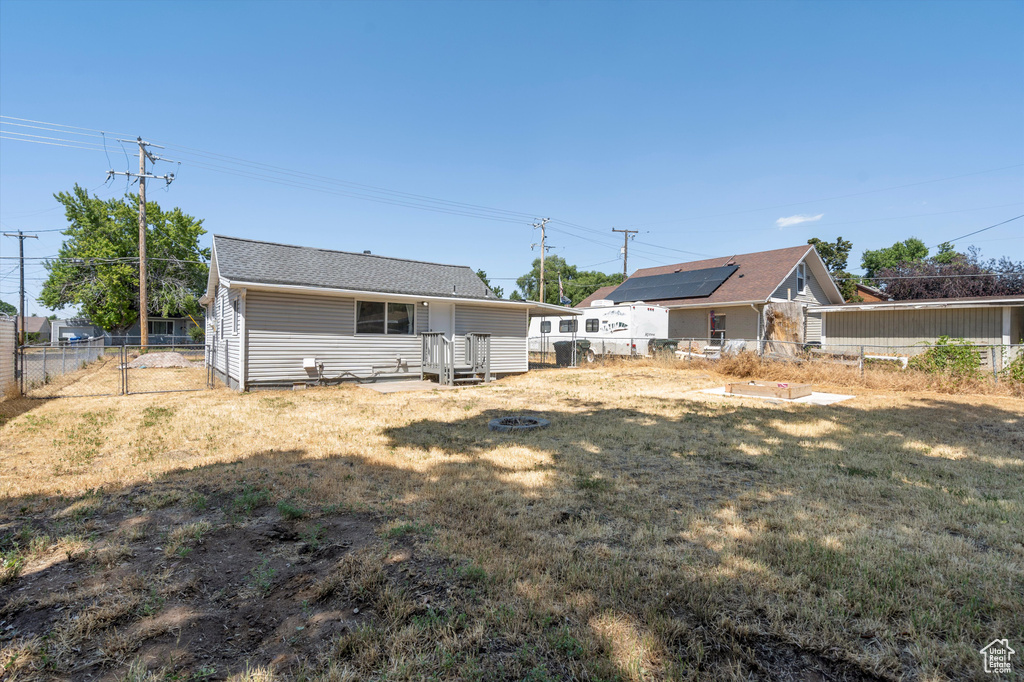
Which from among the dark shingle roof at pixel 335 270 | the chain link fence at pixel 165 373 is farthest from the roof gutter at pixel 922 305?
the chain link fence at pixel 165 373

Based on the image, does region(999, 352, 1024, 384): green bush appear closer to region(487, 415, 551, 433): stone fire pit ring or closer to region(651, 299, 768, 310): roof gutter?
region(651, 299, 768, 310): roof gutter

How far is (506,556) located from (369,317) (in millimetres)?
11399

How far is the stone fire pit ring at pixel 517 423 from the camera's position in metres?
7.29

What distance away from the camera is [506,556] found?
3.16 m

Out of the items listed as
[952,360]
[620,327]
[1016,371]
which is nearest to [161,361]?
[620,327]

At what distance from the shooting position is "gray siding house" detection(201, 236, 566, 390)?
11.9m

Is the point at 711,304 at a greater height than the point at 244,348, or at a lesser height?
greater

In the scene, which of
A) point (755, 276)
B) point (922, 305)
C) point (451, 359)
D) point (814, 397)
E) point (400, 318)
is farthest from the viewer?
point (755, 276)

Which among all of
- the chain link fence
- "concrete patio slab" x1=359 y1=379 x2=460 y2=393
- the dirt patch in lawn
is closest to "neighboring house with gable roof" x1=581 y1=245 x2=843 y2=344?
"concrete patio slab" x1=359 y1=379 x2=460 y2=393

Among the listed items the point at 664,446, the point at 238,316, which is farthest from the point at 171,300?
the point at 664,446

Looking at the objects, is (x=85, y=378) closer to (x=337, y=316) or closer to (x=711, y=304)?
(x=337, y=316)

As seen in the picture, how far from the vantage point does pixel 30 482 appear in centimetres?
467

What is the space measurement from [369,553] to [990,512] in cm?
504

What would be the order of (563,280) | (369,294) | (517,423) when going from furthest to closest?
(563,280)
(369,294)
(517,423)
